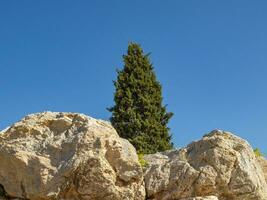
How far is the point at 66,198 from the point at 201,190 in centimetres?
351

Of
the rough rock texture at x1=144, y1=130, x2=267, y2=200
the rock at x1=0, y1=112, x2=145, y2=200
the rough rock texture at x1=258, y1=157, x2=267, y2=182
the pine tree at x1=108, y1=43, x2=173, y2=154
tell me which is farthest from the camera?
the pine tree at x1=108, y1=43, x2=173, y2=154

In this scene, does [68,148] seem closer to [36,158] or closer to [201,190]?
[36,158]

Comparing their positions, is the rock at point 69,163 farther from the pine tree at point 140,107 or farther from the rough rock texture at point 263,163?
the pine tree at point 140,107

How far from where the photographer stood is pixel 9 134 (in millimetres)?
12289

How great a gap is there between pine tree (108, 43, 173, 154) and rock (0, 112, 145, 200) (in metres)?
15.8

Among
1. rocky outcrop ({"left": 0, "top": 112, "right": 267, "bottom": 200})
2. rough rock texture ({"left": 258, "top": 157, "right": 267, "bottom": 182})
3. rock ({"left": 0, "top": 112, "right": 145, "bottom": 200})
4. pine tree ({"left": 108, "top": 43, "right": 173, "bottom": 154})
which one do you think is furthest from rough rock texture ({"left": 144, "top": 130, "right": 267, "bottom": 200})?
pine tree ({"left": 108, "top": 43, "right": 173, "bottom": 154})

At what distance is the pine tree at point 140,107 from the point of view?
95.2 ft

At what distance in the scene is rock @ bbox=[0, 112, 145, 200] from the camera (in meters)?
11.1

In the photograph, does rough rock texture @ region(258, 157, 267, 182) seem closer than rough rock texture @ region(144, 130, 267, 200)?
No

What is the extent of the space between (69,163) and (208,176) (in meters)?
3.62

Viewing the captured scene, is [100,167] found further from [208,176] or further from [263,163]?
[263,163]

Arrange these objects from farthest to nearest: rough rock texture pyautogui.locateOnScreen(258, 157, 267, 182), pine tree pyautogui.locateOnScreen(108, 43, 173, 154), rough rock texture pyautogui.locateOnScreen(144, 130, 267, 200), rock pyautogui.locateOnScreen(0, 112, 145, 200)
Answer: pine tree pyautogui.locateOnScreen(108, 43, 173, 154), rough rock texture pyautogui.locateOnScreen(258, 157, 267, 182), rough rock texture pyautogui.locateOnScreen(144, 130, 267, 200), rock pyautogui.locateOnScreen(0, 112, 145, 200)

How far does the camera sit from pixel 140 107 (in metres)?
30.4

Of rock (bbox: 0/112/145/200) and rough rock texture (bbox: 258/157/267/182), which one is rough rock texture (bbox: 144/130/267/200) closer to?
rock (bbox: 0/112/145/200)
